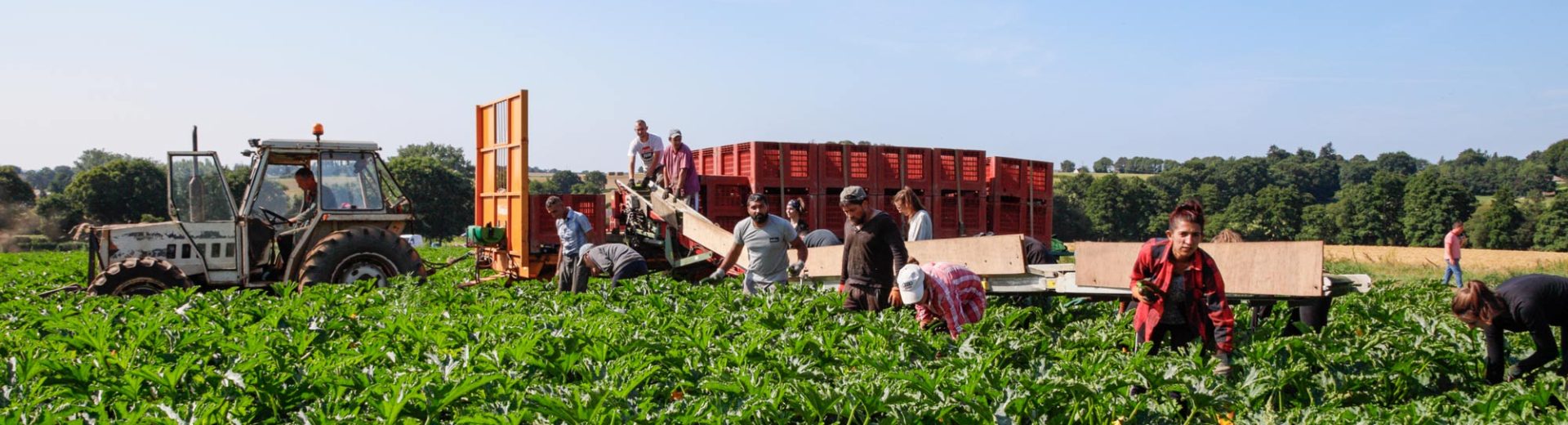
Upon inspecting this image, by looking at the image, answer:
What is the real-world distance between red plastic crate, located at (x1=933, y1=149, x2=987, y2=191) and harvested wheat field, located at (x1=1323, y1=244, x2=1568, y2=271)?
82.3 feet

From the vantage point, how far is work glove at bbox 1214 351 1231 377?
17.7 feet

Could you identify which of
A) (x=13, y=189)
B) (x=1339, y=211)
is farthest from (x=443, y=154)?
(x=1339, y=211)

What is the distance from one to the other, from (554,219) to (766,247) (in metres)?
5.29

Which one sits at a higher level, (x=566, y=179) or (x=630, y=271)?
(x=566, y=179)

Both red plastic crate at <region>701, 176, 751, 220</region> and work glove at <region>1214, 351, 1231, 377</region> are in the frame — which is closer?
work glove at <region>1214, 351, 1231, 377</region>

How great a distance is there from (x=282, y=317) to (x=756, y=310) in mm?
2971

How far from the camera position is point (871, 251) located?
25.3ft

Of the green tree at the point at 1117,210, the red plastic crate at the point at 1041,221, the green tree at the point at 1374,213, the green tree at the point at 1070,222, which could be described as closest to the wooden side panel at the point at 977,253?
the red plastic crate at the point at 1041,221

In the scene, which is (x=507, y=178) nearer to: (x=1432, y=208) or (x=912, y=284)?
(x=912, y=284)

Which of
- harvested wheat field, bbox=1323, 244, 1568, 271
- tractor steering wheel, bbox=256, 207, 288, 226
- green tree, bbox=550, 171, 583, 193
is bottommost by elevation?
harvested wheat field, bbox=1323, 244, 1568, 271

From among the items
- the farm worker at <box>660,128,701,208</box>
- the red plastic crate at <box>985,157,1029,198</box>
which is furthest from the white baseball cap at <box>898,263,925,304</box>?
the red plastic crate at <box>985,157,1029,198</box>

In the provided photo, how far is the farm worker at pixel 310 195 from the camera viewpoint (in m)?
11.8

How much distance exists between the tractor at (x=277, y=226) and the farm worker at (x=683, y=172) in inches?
113

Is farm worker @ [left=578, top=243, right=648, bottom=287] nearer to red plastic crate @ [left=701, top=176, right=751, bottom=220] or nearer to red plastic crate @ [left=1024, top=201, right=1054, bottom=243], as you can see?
red plastic crate @ [left=701, top=176, right=751, bottom=220]
